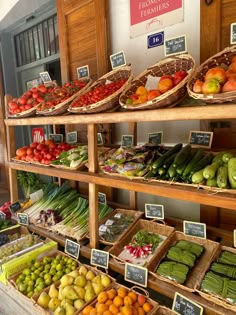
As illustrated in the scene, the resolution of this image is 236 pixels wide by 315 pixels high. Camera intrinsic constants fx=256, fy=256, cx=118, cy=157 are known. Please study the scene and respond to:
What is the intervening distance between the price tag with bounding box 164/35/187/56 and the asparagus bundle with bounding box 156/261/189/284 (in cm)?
127

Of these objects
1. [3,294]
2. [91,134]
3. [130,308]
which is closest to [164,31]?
[91,134]

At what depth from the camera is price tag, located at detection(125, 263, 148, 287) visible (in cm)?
145

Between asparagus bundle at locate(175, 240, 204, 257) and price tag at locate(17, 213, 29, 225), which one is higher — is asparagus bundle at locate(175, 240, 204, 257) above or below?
above

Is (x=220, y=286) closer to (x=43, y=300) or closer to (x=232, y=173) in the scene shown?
(x=232, y=173)

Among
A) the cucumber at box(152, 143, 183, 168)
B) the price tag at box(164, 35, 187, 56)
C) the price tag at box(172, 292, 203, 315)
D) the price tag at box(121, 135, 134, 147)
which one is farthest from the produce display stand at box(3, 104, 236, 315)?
the price tag at box(164, 35, 187, 56)

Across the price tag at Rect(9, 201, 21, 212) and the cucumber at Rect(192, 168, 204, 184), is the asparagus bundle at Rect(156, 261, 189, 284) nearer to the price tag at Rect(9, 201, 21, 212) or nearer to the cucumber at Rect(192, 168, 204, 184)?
the cucumber at Rect(192, 168, 204, 184)

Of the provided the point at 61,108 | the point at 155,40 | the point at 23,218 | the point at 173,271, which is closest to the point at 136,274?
the point at 173,271

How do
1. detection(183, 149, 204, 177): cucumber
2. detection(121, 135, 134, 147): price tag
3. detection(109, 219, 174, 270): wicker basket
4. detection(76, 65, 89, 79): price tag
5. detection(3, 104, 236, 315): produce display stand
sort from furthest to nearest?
detection(76, 65, 89, 79): price tag → detection(121, 135, 134, 147): price tag → detection(109, 219, 174, 270): wicker basket → detection(183, 149, 204, 177): cucumber → detection(3, 104, 236, 315): produce display stand

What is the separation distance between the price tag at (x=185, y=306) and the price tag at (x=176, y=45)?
4.54ft

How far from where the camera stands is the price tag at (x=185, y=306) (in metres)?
1.23

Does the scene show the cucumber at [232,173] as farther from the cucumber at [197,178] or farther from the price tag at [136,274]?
the price tag at [136,274]

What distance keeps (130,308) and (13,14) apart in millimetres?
3680

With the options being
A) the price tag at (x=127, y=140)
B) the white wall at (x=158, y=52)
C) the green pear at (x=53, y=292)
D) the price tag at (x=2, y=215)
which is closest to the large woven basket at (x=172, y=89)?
the white wall at (x=158, y=52)

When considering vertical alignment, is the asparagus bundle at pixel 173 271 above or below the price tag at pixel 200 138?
below
